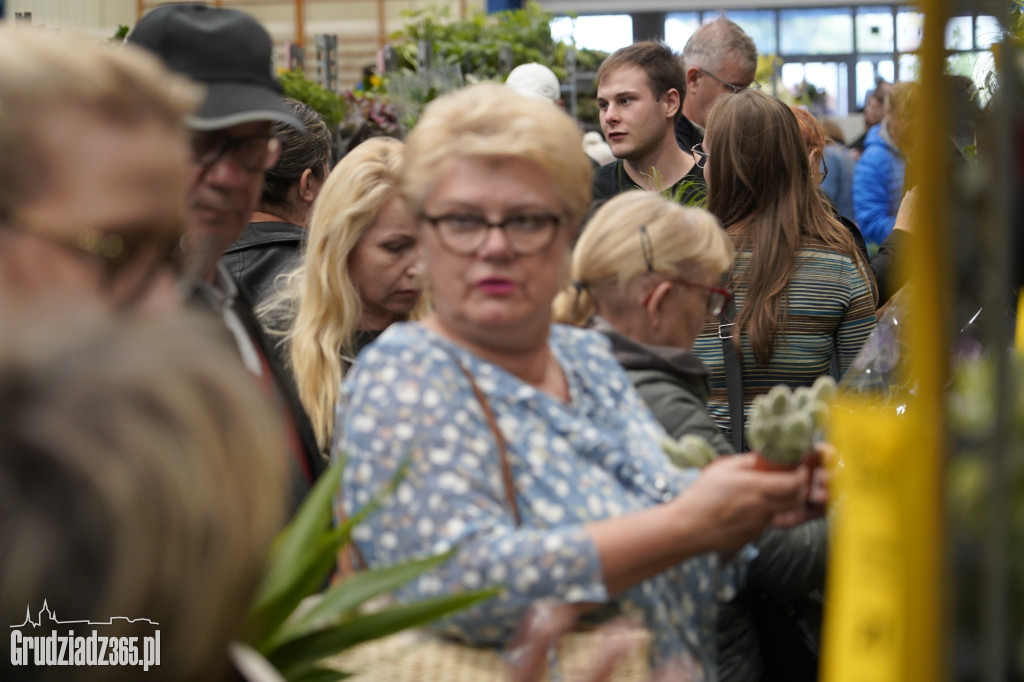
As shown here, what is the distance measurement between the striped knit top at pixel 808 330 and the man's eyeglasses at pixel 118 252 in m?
2.10

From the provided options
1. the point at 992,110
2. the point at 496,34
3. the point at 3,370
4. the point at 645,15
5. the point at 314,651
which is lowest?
the point at 314,651

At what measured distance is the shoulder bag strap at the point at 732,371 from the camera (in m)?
3.09

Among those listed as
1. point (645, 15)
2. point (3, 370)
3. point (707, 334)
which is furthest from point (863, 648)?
point (645, 15)

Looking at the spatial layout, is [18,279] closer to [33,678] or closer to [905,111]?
[33,678]

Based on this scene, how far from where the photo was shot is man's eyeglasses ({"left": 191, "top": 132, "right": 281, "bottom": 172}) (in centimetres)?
187

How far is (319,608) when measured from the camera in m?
1.30

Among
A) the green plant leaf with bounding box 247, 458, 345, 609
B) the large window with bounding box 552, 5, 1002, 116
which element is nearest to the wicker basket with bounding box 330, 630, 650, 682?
the green plant leaf with bounding box 247, 458, 345, 609

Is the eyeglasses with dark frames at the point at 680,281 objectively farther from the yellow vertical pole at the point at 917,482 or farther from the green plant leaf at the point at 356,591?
the yellow vertical pole at the point at 917,482

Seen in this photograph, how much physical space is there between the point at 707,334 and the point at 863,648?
2.20 m

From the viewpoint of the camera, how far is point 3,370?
2.62ft

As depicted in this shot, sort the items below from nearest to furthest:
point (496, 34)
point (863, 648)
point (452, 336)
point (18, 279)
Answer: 1. point (863, 648)
2. point (18, 279)
3. point (452, 336)
4. point (496, 34)

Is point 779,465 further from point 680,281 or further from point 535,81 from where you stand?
point 535,81

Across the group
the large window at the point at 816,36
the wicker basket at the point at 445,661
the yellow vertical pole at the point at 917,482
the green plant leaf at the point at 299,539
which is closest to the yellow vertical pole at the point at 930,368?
the yellow vertical pole at the point at 917,482

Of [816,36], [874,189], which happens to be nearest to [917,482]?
[874,189]
